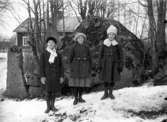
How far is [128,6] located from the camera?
550 inches

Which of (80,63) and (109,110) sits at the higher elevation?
(80,63)

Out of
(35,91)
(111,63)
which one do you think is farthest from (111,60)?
(35,91)

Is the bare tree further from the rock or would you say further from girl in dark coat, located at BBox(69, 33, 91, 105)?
the rock

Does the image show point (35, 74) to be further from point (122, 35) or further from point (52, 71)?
point (52, 71)

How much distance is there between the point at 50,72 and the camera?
6.66 meters

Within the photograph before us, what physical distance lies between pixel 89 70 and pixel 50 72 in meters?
1.04

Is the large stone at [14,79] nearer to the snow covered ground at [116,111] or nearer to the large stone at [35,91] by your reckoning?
the large stone at [35,91]

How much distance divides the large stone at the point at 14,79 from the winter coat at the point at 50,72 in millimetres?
5412

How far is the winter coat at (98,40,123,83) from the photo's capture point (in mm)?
6715

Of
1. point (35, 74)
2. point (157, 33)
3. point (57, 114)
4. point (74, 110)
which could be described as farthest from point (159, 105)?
point (35, 74)

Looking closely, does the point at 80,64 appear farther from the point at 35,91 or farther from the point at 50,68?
the point at 35,91

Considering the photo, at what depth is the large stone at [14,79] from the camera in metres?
11.8

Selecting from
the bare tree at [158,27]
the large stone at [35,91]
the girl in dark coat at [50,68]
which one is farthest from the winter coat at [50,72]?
the bare tree at [158,27]

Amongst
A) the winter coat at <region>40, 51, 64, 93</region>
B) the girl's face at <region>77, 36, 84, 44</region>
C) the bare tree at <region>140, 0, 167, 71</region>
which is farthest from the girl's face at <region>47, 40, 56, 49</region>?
the bare tree at <region>140, 0, 167, 71</region>
